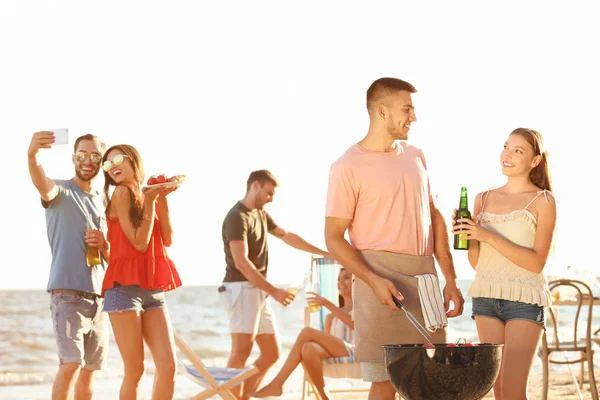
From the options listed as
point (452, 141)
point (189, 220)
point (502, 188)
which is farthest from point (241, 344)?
point (189, 220)

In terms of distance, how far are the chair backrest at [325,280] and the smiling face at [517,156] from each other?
292 centimetres

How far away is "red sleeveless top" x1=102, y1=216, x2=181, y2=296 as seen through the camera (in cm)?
468

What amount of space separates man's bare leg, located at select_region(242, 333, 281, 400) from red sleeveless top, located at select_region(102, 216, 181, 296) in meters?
1.93

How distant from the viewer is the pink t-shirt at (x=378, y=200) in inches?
150

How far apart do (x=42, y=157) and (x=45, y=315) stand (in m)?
23.9

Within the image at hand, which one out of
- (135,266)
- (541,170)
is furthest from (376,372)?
(135,266)

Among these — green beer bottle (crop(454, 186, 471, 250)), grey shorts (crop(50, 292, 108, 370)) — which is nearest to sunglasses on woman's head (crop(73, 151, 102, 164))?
grey shorts (crop(50, 292, 108, 370))

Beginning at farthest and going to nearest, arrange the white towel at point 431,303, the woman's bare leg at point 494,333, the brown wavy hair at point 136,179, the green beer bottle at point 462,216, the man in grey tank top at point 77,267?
1. the man in grey tank top at point 77,267
2. the brown wavy hair at point 136,179
3. the green beer bottle at point 462,216
4. the woman's bare leg at point 494,333
5. the white towel at point 431,303

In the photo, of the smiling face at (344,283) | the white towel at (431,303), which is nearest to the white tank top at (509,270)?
the white towel at (431,303)

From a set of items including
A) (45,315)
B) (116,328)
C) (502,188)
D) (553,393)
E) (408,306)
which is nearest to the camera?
(408,306)

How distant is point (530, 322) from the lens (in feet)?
13.0

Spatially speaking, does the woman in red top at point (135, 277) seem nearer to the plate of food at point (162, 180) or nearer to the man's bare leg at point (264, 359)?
the plate of food at point (162, 180)

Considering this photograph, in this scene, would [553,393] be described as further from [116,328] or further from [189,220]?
[189,220]

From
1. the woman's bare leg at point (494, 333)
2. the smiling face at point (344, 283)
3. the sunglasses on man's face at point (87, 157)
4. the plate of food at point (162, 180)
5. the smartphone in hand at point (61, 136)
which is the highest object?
the smartphone in hand at point (61, 136)
